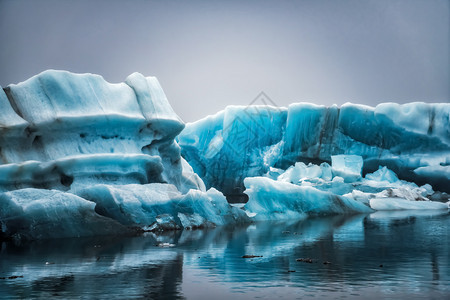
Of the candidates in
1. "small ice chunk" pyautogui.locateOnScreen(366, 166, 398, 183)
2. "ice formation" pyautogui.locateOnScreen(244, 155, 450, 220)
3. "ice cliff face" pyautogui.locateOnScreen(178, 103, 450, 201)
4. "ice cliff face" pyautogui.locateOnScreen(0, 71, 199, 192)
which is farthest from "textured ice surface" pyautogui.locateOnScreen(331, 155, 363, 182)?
"ice cliff face" pyautogui.locateOnScreen(0, 71, 199, 192)

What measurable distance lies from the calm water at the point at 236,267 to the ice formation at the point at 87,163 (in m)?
0.97

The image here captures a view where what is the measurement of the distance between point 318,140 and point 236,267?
19.8 m

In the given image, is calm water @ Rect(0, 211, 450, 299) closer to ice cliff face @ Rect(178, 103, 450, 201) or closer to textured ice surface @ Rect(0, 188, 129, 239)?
textured ice surface @ Rect(0, 188, 129, 239)

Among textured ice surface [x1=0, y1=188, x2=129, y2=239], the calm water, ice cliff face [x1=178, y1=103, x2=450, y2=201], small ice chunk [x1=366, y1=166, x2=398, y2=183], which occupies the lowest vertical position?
the calm water

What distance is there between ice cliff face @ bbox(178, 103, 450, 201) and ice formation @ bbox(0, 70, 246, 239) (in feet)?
35.2

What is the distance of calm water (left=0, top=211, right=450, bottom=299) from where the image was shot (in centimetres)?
554

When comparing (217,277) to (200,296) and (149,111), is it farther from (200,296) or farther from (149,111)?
(149,111)

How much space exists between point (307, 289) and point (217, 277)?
4.54 feet

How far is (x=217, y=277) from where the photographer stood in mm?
6523

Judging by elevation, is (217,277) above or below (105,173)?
below

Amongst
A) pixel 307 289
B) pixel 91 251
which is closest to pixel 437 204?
pixel 91 251

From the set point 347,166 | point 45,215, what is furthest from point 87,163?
point 347,166

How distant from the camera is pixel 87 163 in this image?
1402cm

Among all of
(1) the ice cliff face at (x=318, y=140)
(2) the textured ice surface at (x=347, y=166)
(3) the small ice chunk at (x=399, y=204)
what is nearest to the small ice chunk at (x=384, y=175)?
(1) the ice cliff face at (x=318, y=140)
